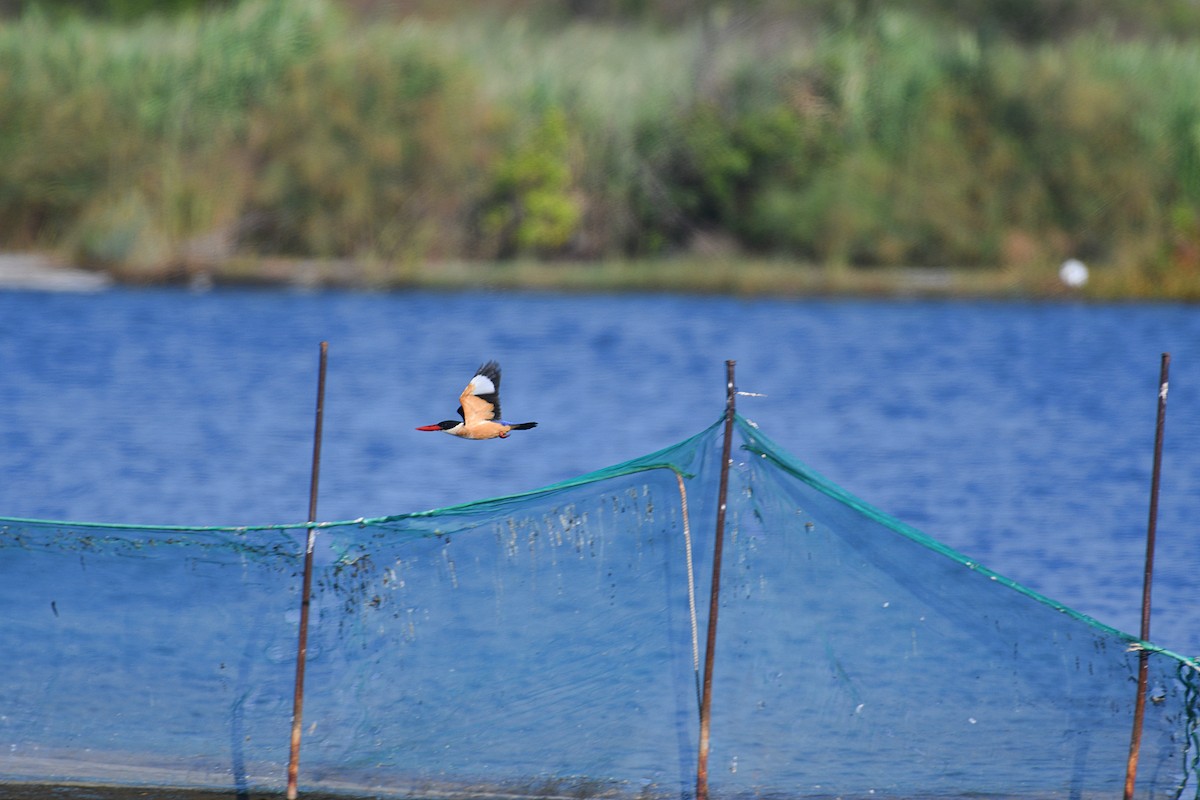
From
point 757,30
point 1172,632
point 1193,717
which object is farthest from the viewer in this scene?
point 757,30

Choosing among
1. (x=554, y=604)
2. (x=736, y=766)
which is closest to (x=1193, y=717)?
(x=736, y=766)

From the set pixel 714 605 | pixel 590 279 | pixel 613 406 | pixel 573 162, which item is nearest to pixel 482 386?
pixel 714 605

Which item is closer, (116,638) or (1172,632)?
(116,638)

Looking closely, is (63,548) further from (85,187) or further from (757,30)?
(757,30)

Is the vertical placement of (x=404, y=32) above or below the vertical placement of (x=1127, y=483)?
above

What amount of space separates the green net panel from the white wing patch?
Answer: 2.17 feet

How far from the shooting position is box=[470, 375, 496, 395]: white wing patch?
828cm

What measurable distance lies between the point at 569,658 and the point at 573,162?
82.4 feet

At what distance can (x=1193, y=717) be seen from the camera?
25.6 feet

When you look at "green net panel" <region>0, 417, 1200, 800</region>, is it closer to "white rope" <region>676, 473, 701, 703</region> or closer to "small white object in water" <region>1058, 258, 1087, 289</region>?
"white rope" <region>676, 473, 701, 703</region>

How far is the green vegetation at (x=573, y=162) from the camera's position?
1258 inches

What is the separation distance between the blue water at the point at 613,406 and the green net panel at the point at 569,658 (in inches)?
192

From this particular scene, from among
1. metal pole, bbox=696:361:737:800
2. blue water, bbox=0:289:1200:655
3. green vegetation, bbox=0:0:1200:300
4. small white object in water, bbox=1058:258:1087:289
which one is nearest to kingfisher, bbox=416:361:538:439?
metal pole, bbox=696:361:737:800

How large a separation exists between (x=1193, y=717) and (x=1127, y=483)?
1278cm
